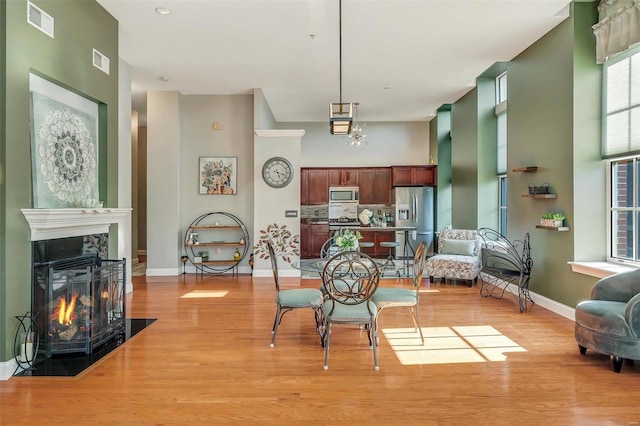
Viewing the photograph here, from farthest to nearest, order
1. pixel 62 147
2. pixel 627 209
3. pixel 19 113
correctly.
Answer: pixel 627 209 < pixel 62 147 < pixel 19 113

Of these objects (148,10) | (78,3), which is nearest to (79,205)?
(78,3)

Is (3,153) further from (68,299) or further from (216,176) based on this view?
(216,176)

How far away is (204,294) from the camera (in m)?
5.71

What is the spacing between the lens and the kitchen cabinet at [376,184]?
981 centimetres

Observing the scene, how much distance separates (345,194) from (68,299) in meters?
7.20

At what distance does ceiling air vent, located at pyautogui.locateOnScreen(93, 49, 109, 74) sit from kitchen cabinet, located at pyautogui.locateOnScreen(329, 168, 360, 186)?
609 centimetres

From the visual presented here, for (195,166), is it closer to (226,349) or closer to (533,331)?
(226,349)

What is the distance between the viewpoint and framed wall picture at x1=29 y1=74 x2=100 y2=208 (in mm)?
3158

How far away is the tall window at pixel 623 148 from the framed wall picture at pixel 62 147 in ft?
17.0

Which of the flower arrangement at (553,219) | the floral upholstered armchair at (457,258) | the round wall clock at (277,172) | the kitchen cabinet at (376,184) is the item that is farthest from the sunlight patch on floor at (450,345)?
the kitchen cabinet at (376,184)

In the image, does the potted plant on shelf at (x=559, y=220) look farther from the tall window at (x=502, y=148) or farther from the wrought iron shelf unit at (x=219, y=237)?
the wrought iron shelf unit at (x=219, y=237)

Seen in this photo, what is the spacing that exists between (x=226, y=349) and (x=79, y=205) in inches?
74.5

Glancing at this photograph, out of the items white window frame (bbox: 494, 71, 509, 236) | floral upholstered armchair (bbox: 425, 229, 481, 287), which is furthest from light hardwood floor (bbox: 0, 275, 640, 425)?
white window frame (bbox: 494, 71, 509, 236)

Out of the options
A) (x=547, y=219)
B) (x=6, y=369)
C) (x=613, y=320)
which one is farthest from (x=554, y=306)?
(x=6, y=369)
